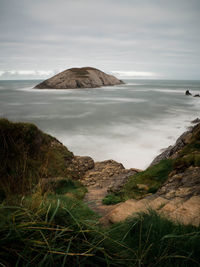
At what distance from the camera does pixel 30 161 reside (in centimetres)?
774

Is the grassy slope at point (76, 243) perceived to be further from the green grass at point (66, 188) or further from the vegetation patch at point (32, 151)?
the vegetation patch at point (32, 151)

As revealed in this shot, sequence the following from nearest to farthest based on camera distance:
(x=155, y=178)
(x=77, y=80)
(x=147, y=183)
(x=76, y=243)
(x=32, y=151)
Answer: (x=76, y=243) < (x=147, y=183) < (x=155, y=178) < (x=32, y=151) < (x=77, y=80)

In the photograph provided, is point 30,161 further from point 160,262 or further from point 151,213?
point 160,262

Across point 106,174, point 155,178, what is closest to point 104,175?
point 106,174

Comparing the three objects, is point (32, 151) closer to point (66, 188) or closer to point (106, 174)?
point (66, 188)

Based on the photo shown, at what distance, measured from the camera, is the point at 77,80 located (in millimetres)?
82750

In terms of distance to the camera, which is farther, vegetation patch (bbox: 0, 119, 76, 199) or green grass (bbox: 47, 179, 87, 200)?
vegetation patch (bbox: 0, 119, 76, 199)

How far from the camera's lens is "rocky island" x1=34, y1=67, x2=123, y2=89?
3157 inches

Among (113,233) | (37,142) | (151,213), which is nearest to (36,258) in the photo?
(113,233)

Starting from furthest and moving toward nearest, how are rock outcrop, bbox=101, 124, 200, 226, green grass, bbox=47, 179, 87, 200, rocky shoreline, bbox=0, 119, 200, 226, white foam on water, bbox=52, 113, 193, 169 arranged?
white foam on water, bbox=52, 113, 193, 169 < green grass, bbox=47, 179, 87, 200 < rocky shoreline, bbox=0, 119, 200, 226 < rock outcrop, bbox=101, 124, 200, 226

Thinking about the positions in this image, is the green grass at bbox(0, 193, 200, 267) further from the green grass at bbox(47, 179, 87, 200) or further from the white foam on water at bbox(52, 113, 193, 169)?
the white foam on water at bbox(52, 113, 193, 169)

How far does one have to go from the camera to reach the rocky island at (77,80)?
80.2 m

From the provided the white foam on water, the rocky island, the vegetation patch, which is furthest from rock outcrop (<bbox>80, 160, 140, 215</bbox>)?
the rocky island

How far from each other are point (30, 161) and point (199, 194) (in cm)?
670
